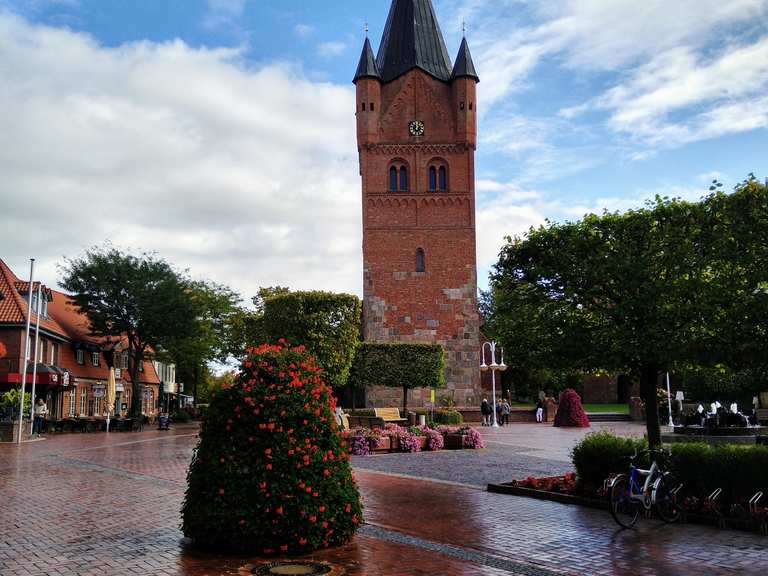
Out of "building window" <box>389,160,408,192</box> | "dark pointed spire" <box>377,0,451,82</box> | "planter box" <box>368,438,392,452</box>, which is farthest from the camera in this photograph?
"dark pointed spire" <box>377,0,451,82</box>

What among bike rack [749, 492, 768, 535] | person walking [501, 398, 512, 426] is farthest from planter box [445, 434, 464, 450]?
person walking [501, 398, 512, 426]

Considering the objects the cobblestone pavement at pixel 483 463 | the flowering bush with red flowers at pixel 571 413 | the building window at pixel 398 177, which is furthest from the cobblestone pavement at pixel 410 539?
the building window at pixel 398 177

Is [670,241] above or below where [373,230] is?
below

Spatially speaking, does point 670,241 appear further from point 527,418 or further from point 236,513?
point 527,418

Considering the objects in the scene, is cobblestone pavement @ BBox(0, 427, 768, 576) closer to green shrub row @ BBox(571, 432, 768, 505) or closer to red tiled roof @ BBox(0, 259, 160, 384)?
green shrub row @ BBox(571, 432, 768, 505)

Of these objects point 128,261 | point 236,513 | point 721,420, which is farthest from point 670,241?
point 128,261

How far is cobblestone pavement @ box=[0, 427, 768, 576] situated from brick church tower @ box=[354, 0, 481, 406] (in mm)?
31603

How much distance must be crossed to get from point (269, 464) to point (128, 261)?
40.9m

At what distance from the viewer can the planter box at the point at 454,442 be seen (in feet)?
79.9

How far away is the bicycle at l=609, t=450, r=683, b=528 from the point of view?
34.7 ft

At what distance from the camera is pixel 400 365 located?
4069 centimetres

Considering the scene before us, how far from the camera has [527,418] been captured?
48.1 metres

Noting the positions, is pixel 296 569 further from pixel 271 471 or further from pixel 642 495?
pixel 642 495

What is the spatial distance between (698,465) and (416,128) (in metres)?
40.1
